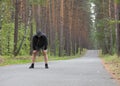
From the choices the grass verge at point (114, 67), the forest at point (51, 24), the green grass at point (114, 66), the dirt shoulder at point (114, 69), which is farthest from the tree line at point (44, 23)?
the dirt shoulder at point (114, 69)

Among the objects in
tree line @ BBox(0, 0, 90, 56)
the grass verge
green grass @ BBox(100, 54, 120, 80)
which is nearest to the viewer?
the grass verge

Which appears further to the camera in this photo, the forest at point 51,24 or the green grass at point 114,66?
the forest at point 51,24

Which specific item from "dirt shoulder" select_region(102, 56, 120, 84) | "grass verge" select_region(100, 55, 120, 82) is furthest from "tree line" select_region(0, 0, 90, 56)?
"dirt shoulder" select_region(102, 56, 120, 84)

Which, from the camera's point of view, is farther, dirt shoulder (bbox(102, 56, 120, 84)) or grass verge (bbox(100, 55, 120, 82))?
grass verge (bbox(100, 55, 120, 82))

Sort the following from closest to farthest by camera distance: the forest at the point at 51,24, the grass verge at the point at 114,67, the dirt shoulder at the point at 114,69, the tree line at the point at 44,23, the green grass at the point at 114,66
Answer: the dirt shoulder at the point at 114,69
the grass verge at the point at 114,67
the green grass at the point at 114,66
the forest at the point at 51,24
the tree line at the point at 44,23

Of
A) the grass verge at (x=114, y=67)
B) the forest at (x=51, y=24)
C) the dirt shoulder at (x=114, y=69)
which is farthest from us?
the forest at (x=51, y=24)

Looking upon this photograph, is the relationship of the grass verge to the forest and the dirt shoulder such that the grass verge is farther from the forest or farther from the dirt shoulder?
the forest

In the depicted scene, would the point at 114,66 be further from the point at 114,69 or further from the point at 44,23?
the point at 44,23

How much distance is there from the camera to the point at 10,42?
5434cm

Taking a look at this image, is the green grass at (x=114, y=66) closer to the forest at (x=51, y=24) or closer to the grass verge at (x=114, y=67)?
the grass verge at (x=114, y=67)

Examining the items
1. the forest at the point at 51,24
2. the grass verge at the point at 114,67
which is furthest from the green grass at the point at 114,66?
the forest at the point at 51,24

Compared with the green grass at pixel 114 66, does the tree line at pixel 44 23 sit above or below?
above

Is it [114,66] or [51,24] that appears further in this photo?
[51,24]

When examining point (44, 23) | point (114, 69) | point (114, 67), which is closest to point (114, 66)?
point (114, 67)
